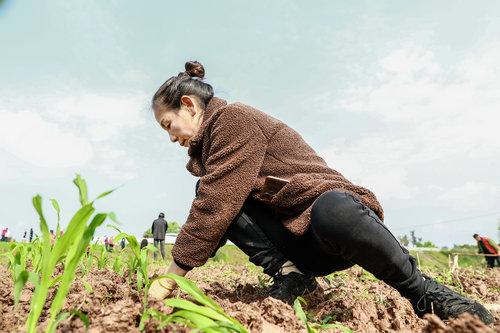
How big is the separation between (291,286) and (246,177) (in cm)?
55

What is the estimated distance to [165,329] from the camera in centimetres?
107

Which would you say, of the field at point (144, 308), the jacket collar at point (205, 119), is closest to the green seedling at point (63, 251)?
the field at point (144, 308)

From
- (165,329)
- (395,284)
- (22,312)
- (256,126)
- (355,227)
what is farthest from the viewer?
(256,126)

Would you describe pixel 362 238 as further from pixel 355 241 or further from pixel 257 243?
pixel 257 243

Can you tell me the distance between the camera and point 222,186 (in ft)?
6.03

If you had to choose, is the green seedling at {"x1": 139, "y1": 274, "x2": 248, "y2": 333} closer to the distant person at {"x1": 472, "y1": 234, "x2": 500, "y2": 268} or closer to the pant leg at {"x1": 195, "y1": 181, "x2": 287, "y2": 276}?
Answer: the pant leg at {"x1": 195, "y1": 181, "x2": 287, "y2": 276}

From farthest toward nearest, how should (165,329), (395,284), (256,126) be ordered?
(256,126) → (395,284) → (165,329)

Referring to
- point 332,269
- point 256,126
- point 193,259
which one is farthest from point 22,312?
point 332,269

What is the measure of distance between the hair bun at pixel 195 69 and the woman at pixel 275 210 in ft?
0.31

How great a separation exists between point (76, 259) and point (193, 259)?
76 centimetres

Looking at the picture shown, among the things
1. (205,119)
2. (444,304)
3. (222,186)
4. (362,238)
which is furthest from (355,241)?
(205,119)

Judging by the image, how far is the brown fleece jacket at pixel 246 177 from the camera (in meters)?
1.81

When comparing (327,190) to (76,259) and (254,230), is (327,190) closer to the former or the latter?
(254,230)

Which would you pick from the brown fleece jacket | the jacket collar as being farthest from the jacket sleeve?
the jacket collar
